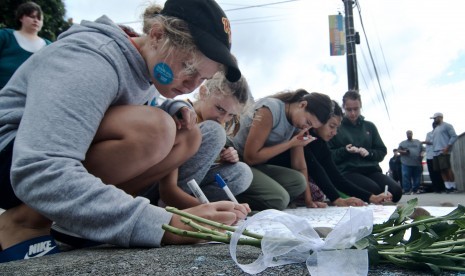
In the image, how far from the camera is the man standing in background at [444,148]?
7402 mm

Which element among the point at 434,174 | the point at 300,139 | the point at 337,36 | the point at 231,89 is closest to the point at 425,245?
the point at 231,89

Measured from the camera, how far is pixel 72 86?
0.91 m

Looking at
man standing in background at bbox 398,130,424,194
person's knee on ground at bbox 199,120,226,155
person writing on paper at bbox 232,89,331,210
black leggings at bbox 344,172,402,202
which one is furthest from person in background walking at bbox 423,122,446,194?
person's knee on ground at bbox 199,120,226,155

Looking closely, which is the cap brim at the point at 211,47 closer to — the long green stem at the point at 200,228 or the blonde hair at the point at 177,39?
the blonde hair at the point at 177,39

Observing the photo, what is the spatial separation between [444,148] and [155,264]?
7.74 metres

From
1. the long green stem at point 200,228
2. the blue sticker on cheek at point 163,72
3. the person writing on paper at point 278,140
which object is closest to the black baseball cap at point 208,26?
the blue sticker on cheek at point 163,72

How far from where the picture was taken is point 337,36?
7227 millimetres

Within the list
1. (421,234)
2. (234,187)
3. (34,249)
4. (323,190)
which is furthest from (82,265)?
(323,190)

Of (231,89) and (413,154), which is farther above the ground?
(231,89)

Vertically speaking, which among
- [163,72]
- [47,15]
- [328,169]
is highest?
[47,15]

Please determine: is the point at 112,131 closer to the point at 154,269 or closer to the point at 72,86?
the point at 72,86

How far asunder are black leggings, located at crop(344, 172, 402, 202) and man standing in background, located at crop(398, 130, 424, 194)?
5.27 meters

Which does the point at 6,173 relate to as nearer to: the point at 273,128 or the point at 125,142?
the point at 125,142

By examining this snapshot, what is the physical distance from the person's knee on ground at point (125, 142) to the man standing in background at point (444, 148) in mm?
7248
